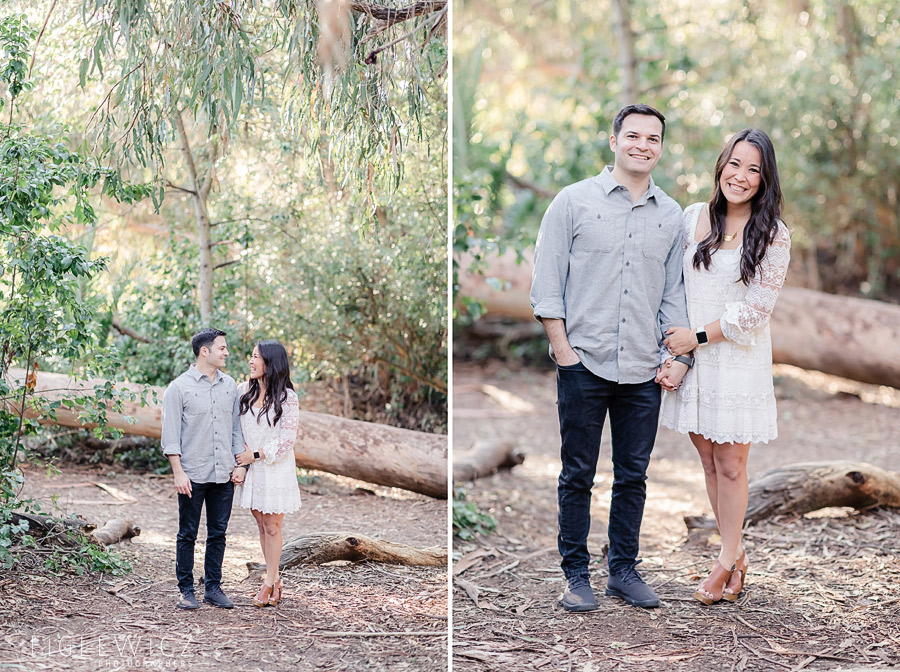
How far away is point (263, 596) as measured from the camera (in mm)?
2639

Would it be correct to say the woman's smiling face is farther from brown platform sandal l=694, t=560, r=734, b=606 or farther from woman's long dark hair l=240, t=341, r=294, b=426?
woman's long dark hair l=240, t=341, r=294, b=426

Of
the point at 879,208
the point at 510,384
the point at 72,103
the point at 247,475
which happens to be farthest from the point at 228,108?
the point at 879,208

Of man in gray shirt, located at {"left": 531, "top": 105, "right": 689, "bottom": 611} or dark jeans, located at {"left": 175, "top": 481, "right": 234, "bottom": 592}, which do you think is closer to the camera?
dark jeans, located at {"left": 175, "top": 481, "right": 234, "bottom": 592}

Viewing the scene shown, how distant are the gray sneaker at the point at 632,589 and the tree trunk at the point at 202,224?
5.52ft

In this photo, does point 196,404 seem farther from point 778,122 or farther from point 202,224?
point 778,122

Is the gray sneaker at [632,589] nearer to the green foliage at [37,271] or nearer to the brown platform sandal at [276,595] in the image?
the brown platform sandal at [276,595]

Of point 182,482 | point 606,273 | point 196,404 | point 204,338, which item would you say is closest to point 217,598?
point 182,482

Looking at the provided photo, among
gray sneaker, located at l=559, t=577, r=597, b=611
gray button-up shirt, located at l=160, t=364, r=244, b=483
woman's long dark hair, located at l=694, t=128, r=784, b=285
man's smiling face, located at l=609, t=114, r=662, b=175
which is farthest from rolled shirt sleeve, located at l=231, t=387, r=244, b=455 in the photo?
woman's long dark hair, located at l=694, t=128, r=784, b=285

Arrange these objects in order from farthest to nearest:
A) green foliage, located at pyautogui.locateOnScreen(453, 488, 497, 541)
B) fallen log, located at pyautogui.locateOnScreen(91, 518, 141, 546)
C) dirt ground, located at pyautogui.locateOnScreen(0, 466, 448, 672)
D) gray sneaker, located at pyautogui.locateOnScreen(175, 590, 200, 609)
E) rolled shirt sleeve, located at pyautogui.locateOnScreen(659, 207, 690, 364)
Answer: green foliage, located at pyautogui.locateOnScreen(453, 488, 497, 541), rolled shirt sleeve, located at pyautogui.locateOnScreen(659, 207, 690, 364), fallen log, located at pyautogui.locateOnScreen(91, 518, 141, 546), gray sneaker, located at pyautogui.locateOnScreen(175, 590, 200, 609), dirt ground, located at pyautogui.locateOnScreen(0, 466, 448, 672)

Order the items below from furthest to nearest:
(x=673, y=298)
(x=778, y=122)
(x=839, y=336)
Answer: (x=778, y=122) → (x=839, y=336) → (x=673, y=298)

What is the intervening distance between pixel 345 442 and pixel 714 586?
4.73ft

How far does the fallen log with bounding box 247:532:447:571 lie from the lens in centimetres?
275

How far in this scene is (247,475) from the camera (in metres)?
2.69

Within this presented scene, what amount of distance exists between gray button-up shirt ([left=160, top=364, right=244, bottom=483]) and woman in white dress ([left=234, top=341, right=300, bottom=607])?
0.12ft
